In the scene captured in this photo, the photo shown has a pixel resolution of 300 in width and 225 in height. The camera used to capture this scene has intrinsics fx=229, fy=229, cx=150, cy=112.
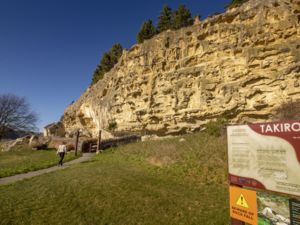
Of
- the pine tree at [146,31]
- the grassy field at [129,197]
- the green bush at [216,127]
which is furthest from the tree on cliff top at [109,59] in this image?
the grassy field at [129,197]

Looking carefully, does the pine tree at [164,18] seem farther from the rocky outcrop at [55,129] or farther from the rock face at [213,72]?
the rocky outcrop at [55,129]

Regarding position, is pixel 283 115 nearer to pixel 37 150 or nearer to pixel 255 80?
pixel 255 80

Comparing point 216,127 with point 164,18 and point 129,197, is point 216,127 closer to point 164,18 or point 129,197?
point 129,197

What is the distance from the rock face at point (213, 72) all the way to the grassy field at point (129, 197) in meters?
9.41

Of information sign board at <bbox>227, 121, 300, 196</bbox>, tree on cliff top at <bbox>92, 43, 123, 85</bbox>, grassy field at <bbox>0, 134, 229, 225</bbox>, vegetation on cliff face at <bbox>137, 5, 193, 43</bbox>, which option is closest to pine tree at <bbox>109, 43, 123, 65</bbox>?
tree on cliff top at <bbox>92, 43, 123, 85</bbox>

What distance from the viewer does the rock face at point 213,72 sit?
19.3 m

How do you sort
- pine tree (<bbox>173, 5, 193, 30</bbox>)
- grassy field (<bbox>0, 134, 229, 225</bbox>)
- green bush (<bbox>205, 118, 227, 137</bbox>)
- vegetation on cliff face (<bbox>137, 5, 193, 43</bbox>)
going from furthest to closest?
1. vegetation on cliff face (<bbox>137, 5, 193, 43</bbox>)
2. pine tree (<bbox>173, 5, 193, 30</bbox>)
3. green bush (<bbox>205, 118, 227, 137</bbox>)
4. grassy field (<bbox>0, 134, 229, 225</bbox>)

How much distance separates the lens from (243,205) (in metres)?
4.91

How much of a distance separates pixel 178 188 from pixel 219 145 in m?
6.32

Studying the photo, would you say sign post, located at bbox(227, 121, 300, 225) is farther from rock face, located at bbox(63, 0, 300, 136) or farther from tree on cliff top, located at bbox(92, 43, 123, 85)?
tree on cliff top, located at bbox(92, 43, 123, 85)

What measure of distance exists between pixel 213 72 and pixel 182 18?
1828cm

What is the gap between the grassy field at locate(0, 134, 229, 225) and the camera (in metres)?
7.38

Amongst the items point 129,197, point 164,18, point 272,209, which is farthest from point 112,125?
point 272,209

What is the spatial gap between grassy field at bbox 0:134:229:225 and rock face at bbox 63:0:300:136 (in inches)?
370
